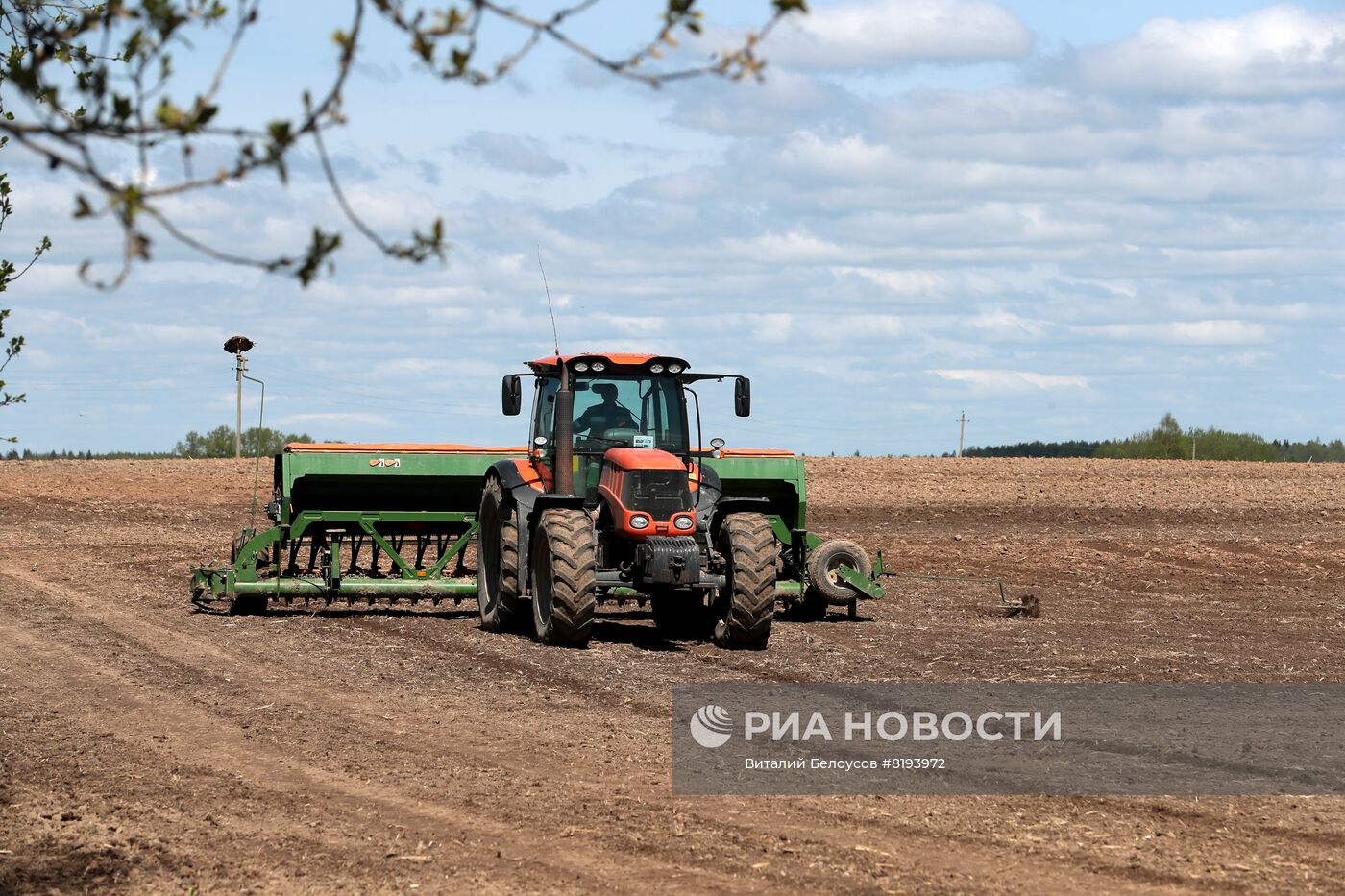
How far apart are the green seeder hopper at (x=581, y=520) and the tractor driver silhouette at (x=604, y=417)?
12 millimetres

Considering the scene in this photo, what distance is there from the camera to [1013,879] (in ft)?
23.0

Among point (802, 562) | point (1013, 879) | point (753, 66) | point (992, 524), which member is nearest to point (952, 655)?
point (802, 562)

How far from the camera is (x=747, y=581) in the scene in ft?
45.7

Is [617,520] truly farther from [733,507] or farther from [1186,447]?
[1186,447]

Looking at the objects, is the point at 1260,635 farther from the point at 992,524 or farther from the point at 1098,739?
the point at 992,524

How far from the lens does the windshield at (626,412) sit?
1548 cm

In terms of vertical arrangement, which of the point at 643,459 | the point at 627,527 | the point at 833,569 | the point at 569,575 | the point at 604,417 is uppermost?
the point at 604,417

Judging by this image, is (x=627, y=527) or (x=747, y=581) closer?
(x=747, y=581)

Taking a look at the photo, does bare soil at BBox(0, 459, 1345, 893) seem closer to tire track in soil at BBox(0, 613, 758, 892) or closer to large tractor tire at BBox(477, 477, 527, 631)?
tire track in soil at BBox(0, 613, 758, 892)

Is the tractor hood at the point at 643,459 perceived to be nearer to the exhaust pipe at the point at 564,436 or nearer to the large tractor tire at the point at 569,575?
the exhaust pipe at the point at 564,436

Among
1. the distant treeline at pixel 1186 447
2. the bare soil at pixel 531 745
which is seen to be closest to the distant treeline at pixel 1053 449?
the distant treeline at pixel 1186 447

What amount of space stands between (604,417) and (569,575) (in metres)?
2.08

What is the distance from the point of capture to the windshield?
15.5 meters

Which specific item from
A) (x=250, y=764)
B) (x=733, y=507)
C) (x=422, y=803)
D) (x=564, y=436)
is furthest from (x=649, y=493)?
(x=422, y=803)
